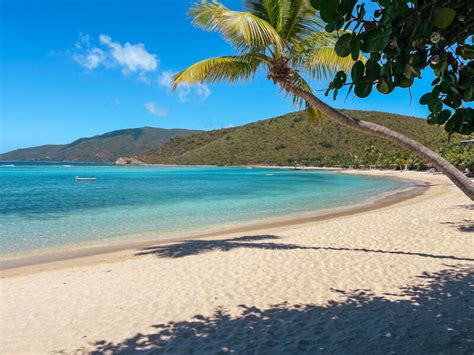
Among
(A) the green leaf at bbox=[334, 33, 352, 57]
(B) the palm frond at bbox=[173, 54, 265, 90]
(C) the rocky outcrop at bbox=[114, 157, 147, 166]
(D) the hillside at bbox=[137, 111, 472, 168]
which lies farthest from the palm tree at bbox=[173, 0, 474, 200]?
(C) the rocky outcrop at bbox=[114, 157, 147, 166]

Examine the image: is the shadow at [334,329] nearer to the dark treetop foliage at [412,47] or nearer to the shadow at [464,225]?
the dark treetop foliage at [412,47]

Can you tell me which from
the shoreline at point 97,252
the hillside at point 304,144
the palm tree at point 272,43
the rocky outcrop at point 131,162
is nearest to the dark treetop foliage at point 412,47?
the palm tree at point 272,43

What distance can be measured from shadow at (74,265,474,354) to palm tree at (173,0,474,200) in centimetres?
372

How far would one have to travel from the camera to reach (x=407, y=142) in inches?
181

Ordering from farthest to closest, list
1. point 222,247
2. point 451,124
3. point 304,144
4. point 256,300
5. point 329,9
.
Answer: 1. point 304,144
2. point 222,247
3. point 256,300
4. point 451,124
5. point 329,9

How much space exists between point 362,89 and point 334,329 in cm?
329

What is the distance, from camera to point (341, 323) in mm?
4449

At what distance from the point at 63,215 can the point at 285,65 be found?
15533 millimetres

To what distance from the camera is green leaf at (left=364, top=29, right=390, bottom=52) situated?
5.16ft

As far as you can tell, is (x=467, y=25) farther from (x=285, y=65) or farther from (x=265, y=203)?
(x=265, y=203)

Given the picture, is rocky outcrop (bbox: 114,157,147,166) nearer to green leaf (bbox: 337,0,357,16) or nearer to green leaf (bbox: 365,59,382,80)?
green leaf (bbox: 365,59,382,80)

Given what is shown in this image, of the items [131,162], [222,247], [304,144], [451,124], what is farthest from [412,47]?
[131,162]

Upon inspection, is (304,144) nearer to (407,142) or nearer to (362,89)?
(407,142)

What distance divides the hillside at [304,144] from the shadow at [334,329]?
73.0 m
